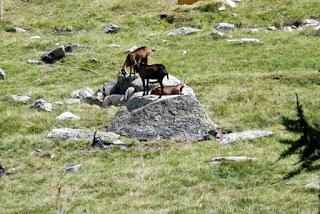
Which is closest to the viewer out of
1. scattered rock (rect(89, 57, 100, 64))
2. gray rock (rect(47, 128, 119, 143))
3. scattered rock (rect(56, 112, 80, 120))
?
gray rock (rect(47, 128, 119, 143))

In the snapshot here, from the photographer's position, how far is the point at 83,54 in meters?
29.8

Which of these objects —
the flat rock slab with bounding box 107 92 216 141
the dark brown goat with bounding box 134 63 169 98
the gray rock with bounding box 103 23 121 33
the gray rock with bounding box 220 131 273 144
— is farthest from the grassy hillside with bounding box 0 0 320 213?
the dark brown goat with bounding box 134 63 169 98

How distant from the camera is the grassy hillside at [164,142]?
12875 mm

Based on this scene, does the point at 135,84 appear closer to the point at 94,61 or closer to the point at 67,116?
the point at 67,116

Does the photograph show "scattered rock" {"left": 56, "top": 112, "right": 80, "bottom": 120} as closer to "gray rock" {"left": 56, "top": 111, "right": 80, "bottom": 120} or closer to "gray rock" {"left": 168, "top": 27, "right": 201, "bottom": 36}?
"gray rock" {"left": 56, "top": 111, "right": 80, "bottom": 120}

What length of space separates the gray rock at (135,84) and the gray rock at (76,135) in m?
2.85

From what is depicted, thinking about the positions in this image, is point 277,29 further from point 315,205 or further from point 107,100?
point 315,205

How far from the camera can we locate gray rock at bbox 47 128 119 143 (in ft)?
57.4

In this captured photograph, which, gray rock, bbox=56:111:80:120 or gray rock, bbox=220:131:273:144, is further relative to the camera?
gray rock, bbox=56:111:80:120

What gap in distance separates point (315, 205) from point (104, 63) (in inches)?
720

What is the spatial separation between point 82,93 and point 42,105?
81.6 inches

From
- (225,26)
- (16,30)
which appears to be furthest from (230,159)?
(16,30)

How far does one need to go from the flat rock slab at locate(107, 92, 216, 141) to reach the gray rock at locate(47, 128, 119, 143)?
57 cm

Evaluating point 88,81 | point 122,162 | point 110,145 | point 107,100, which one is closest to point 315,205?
point 122,162
